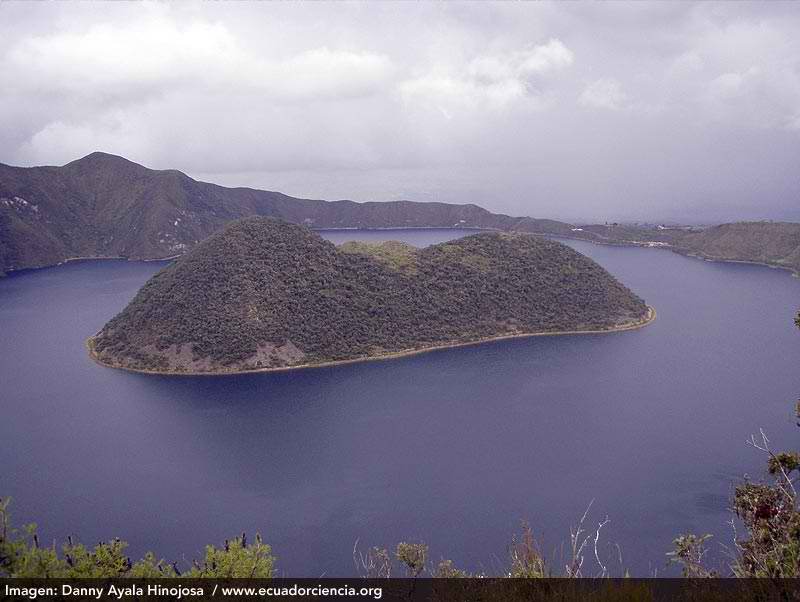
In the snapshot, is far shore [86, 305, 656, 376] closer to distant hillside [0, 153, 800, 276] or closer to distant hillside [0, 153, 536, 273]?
distant hillside [0, 153, 800, 276]

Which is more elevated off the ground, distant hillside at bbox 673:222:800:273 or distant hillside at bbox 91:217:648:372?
distant hillside at bbox 673:222:800:273

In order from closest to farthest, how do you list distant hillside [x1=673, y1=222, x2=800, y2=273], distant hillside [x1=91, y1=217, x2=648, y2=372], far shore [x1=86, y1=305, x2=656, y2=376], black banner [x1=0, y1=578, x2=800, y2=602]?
1. black banner [x1=0, y1=578, x2=800, y2=602]
2. far shore [x1=86, y1=305, x2=656, y2=376]
3. distant hillside [x1=91, y1=217, x2=648, y2=372]
4. distant hillside [x1=673, y1=222, x2=800, y2=273]

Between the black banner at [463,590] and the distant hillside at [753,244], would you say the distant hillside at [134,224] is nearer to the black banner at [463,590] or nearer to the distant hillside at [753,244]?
the distant hillside at [753,244]

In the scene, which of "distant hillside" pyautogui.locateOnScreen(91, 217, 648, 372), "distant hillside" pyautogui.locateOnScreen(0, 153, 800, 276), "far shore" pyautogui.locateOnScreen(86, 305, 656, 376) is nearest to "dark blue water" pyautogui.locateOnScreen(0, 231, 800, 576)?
"far shore" pyautogui.locateOnScreen(86, 305, 656, 376)

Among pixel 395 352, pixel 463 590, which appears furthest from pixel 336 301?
pixel 463 590

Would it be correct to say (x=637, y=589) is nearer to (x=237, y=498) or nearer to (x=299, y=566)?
(x=299, y=566)

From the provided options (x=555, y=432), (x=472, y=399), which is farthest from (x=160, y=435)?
(x=555, y=432)

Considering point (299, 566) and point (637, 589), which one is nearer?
point (637, 589)

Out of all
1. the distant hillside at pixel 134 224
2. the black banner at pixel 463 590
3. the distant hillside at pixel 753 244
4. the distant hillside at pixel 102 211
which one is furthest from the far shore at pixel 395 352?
the distant hillside at pixel 102 211
